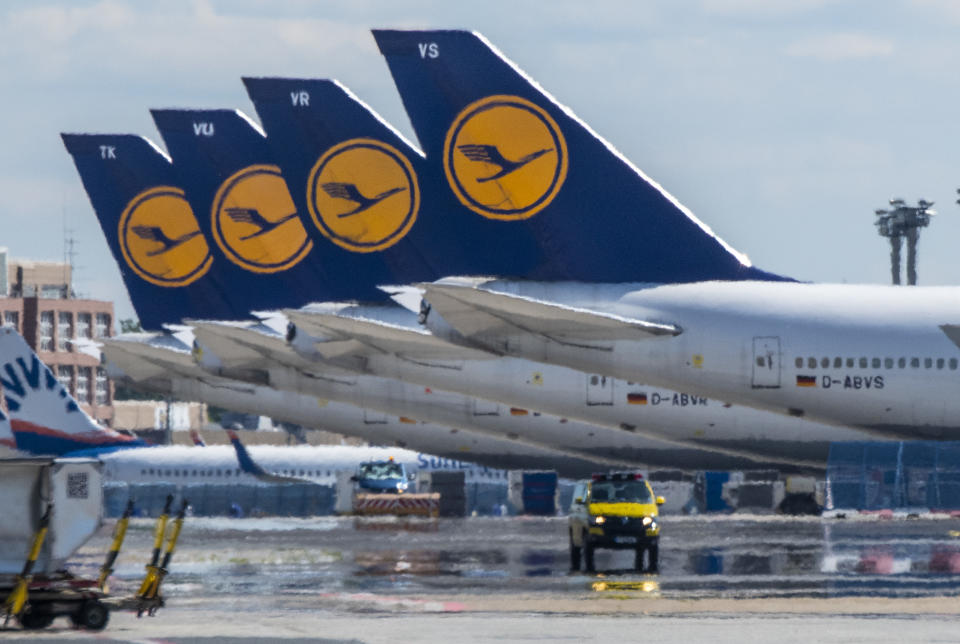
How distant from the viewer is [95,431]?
70375 mm

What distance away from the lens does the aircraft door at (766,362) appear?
119 ft

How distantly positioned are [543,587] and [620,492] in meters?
5.53

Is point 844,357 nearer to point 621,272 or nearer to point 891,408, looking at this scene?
point 891,408

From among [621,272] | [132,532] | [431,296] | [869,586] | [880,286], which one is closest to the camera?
[869,586]

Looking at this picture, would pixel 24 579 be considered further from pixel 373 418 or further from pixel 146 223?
pixel 146 223

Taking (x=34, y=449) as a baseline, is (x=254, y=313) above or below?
above

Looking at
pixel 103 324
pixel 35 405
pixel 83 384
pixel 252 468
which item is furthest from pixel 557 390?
pixel 83 384

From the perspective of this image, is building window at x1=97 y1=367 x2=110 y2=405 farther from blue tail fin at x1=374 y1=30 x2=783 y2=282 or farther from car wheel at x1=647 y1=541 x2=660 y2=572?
car wheel at x1=647 y1=541 x2=660 y2=572

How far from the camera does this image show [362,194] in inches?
1686

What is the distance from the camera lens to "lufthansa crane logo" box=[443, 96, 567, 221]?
36.5 m

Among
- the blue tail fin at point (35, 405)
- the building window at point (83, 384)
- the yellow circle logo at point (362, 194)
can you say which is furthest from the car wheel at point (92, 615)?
the building window at point (83, 384)

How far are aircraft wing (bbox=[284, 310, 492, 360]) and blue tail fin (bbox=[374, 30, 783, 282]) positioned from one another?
14.2ft

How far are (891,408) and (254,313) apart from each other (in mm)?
20466

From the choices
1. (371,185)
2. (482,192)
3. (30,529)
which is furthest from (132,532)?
(30,529)
